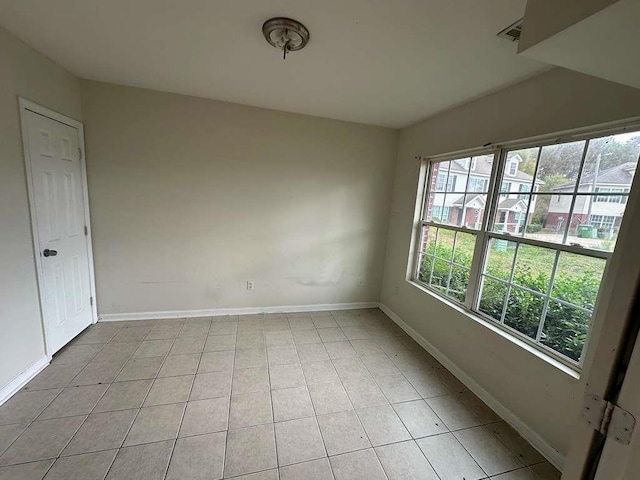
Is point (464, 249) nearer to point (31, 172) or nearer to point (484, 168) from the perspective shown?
point (484, 168)

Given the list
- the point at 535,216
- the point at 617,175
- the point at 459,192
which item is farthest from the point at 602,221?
the point at 459,192

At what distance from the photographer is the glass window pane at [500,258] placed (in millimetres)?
2012

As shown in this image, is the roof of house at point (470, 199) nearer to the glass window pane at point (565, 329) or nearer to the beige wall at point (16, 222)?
the glass window pane at point (565, 329)

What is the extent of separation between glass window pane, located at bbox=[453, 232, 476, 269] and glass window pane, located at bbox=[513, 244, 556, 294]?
40 cm

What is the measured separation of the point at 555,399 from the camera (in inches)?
63.4

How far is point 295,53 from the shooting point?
1771 millimetres

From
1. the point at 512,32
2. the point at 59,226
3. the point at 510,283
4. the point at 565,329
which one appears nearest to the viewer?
the point at 512,32

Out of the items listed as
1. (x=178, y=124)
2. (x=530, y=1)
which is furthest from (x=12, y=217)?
(x=530, y=1)

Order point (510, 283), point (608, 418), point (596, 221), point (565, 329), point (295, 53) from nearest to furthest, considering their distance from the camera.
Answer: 1. point (608, 418)
2. point (596, 221)
3. point (565, 329)
4. point (295, 53)
5. point (510, 283)

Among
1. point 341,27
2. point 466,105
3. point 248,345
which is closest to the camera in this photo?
point 341,27

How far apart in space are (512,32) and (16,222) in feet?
11.1

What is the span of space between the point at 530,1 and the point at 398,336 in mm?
2847

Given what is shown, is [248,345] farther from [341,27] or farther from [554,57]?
[554,57]

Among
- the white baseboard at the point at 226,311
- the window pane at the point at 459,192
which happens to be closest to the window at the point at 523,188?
the window pane at the point at 459,192
